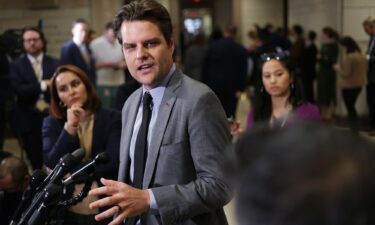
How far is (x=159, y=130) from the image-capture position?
1.53 metres

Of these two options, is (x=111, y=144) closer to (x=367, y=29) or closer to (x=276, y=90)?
(x=276, y=90)

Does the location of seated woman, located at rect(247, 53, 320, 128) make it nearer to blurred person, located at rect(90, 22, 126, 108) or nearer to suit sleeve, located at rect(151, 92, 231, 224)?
suit sleeve, located at rect(151, 92, 231, 224)

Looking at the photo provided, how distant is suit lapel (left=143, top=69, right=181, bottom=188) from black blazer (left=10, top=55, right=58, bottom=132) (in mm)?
3235

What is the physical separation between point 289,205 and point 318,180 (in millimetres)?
42

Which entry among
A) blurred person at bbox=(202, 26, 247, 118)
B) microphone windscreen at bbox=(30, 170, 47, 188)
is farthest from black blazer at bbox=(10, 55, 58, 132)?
microphone windscreen at bbox=(30, 170, 47, 188)

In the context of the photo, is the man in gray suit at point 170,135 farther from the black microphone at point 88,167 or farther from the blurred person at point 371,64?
the blurred person at point 371,64

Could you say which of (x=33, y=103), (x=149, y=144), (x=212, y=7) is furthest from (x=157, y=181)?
(x=212, y=7)

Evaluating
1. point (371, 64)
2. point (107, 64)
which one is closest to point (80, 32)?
point (107, 64)

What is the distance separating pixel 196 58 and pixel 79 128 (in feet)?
15.5

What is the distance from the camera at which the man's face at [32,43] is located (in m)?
4.66

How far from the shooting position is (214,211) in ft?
5.27

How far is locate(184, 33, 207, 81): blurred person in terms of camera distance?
7.07m

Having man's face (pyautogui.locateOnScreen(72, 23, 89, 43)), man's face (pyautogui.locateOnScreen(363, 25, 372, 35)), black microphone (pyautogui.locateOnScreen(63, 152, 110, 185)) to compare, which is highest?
man's face (pyautogui.locateOnScreen(72, 23, 89, 43))

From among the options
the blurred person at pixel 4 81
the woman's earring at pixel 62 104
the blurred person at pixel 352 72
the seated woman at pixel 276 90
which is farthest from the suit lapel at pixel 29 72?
the blurred person at pixel 352 72
